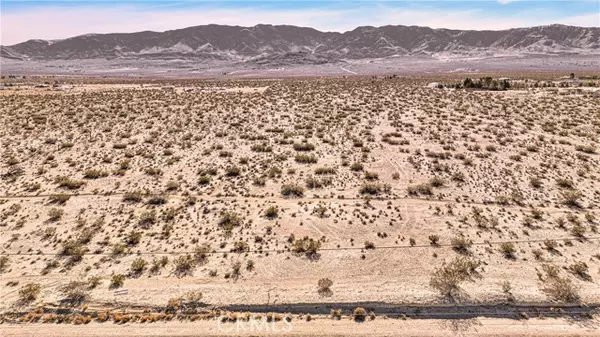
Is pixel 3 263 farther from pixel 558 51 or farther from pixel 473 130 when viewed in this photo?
pixel 558 51

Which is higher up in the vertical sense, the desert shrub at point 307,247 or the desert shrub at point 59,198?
the desert shrub at point 59,198

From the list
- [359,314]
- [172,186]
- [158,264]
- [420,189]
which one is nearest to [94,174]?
[172,186]

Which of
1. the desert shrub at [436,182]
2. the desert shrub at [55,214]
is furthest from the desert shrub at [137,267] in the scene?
the desert shrub at [436,182]

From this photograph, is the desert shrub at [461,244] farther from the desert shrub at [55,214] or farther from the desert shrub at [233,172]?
the desert shrub at [55,214]

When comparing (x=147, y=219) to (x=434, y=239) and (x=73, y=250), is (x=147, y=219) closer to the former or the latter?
(x=73, y=250)

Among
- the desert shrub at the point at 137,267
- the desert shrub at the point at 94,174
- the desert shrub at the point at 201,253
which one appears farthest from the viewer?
the desert shrub at the point at 94,174

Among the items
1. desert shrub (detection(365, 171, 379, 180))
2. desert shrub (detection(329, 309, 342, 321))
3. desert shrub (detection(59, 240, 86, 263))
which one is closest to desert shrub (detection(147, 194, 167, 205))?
desert shrub (detection(59, 240, 86, 263))
